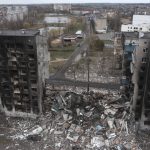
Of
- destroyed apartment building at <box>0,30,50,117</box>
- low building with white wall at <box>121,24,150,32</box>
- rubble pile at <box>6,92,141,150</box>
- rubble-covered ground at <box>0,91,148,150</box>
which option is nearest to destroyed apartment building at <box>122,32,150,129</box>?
rubble-covered ground at <box>0,91,148,150</box>

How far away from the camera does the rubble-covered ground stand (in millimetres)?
23906

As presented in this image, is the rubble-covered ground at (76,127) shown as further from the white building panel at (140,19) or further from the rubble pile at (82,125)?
the white building panel at (140,19)

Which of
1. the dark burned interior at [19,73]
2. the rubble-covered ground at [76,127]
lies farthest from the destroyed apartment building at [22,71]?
the rubble-covered ground at [76,127]

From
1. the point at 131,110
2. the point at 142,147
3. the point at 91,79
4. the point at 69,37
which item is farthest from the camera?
the point at 69,37

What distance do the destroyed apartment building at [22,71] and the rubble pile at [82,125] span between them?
8.07 ft

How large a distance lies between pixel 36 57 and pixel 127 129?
468 inches

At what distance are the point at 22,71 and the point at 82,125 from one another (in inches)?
337

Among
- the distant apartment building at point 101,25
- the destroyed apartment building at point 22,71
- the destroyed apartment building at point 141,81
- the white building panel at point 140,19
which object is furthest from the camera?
the distant apartment building at point 101,25

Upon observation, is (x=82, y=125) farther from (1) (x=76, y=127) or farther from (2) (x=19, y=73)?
(2) (x=19, y=73)

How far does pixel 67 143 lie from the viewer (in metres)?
24.1

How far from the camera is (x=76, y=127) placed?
2620cm

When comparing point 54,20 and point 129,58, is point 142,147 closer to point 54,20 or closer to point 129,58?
point 129,58

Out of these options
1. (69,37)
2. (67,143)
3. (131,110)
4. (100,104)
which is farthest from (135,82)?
(69,37)

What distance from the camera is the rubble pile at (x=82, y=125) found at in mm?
24031
